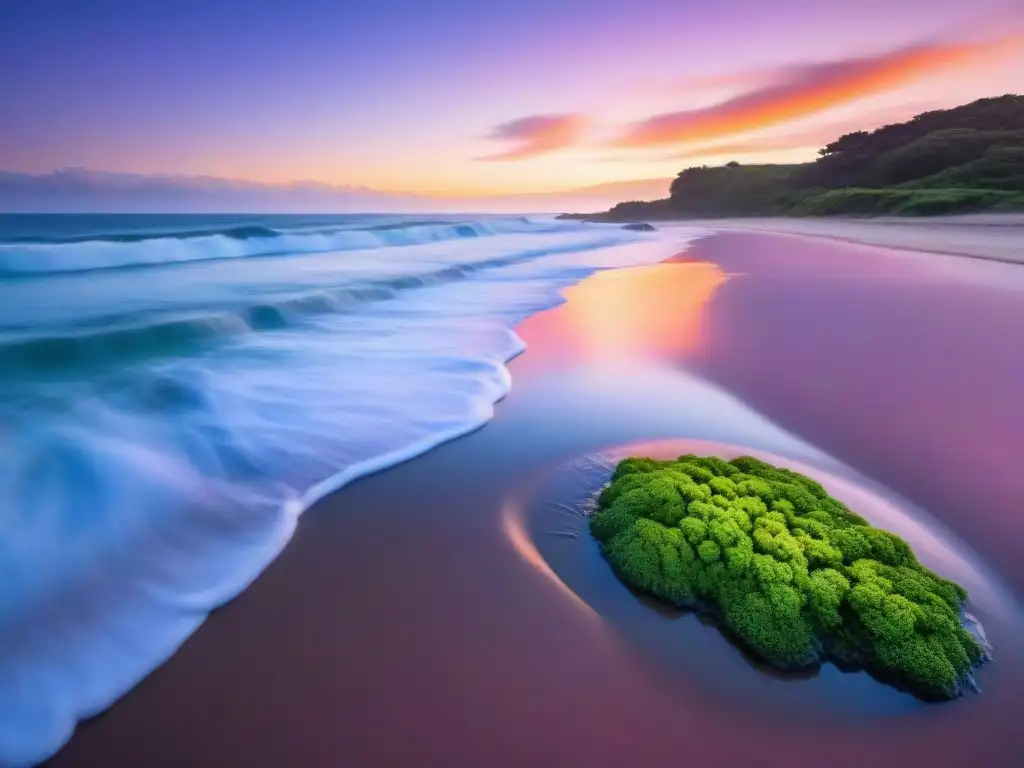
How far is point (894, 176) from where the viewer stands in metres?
51.6

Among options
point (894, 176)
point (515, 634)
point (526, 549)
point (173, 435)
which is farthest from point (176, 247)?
point (894, 176)

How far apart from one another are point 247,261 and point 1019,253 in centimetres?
2447

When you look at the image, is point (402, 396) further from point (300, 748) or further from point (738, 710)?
point (738, 710)

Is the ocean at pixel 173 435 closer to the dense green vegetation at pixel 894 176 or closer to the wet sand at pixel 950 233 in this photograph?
the wet sand at pixel 950 233

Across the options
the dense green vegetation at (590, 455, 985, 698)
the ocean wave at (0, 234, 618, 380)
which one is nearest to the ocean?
the ocean wave at (0, 234, 618, 380)

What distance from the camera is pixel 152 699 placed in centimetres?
241

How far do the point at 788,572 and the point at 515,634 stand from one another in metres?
1.34

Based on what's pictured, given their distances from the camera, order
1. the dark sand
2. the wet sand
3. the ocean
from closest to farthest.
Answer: the dark sand → the ocean → the wet sand

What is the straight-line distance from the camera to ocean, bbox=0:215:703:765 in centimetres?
283

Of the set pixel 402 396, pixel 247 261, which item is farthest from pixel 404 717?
pixel 247 261

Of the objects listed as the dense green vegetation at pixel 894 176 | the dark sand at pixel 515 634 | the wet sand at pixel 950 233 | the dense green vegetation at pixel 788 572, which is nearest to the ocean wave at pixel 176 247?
the dark sand at pixel 515 634

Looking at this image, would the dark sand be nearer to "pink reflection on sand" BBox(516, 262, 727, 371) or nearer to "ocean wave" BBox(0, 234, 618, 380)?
"pink reflection on sand" BBox(516, 262, 727, 371)

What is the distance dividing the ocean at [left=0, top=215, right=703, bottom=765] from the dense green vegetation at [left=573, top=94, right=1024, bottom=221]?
33279 mm

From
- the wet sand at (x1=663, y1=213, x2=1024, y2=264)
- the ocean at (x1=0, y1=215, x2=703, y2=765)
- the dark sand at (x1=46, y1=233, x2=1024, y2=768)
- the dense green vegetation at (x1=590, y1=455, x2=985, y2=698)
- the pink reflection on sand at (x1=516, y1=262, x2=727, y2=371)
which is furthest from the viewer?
the wet sand at (x1=663, y1=213, x2=1024, y2=264)
